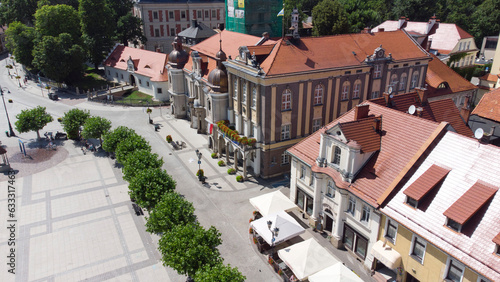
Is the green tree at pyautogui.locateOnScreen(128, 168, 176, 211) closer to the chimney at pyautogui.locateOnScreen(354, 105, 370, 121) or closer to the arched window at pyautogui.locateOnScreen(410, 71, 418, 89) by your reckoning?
the chimney at pyautogui.locateOnScreen(354, 105, 370, 121)

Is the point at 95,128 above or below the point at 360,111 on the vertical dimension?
below

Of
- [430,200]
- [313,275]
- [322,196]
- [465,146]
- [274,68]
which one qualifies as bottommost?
[313,275]

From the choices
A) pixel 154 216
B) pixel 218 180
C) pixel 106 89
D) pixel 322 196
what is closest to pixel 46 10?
pixel 106 89

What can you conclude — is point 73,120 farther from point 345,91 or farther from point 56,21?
point 56,21

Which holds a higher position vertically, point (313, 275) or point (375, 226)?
point (375, 226)

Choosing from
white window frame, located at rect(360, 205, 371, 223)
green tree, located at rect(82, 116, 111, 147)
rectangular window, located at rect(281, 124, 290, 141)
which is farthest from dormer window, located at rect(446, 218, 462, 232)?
green tree, located at rect(82, 116, 111, 147)

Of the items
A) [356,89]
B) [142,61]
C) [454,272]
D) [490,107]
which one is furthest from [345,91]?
[142,61]

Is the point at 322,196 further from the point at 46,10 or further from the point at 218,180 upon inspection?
the point at 46,10
